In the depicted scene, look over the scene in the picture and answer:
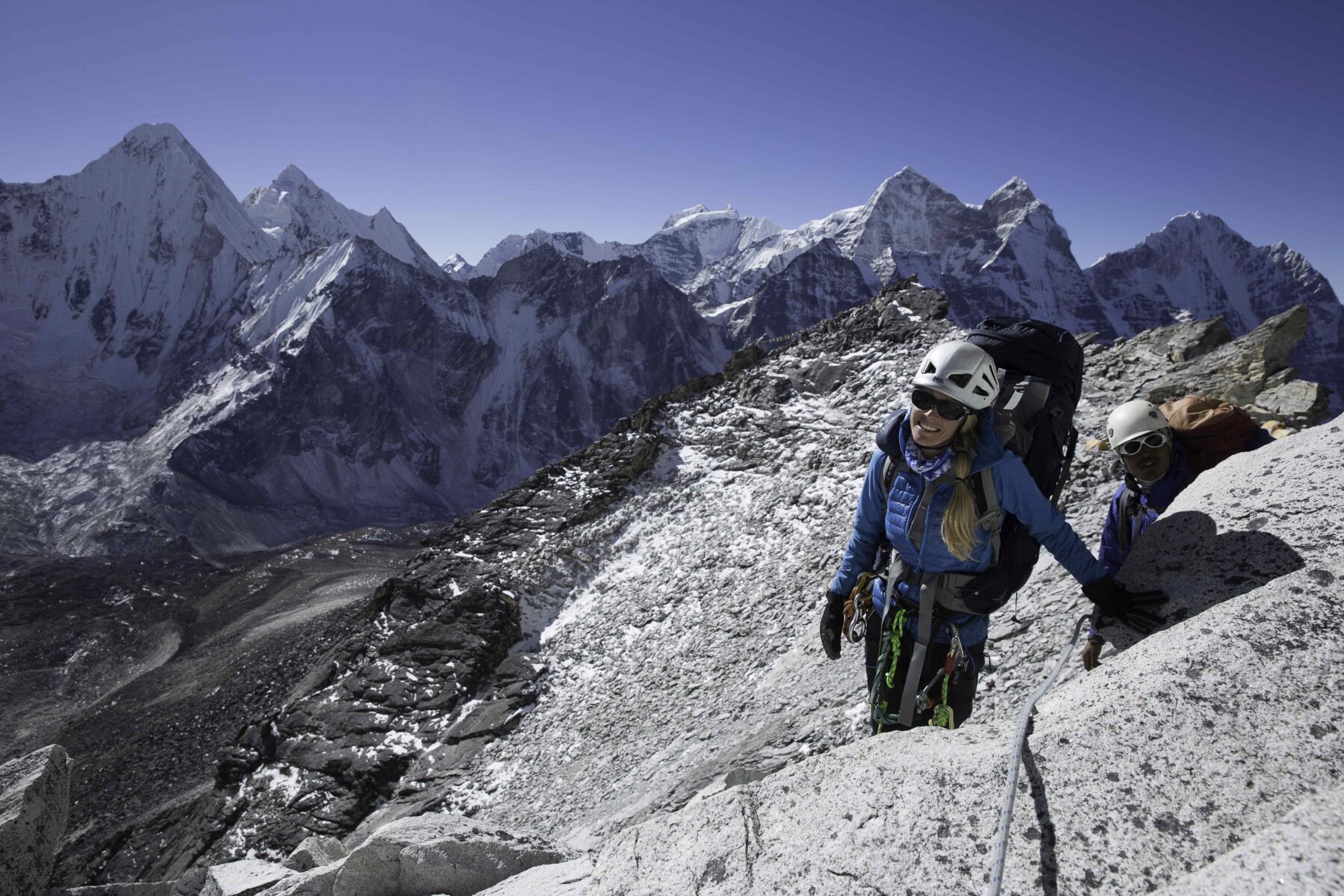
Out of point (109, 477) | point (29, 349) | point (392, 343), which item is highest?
point (29, 349)

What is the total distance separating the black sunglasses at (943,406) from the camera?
4164 millimetres

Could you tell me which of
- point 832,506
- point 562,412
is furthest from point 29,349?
point 832,506

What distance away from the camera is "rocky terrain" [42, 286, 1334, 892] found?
31.7 feet

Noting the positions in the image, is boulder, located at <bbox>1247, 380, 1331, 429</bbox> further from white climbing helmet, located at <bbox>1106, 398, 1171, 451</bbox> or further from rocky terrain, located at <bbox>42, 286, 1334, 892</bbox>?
white climbing helmet, located at <bbox>1106, 398, 1171, 451</bbox>

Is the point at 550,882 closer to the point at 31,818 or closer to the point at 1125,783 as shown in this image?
the point at 1125,783

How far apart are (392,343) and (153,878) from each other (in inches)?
7029

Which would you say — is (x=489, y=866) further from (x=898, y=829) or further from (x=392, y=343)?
(x=392, y=343)

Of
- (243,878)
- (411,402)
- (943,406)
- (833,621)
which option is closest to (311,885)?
(243,878)

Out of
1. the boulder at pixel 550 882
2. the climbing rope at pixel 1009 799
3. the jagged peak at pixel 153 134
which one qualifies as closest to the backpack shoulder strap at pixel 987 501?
the climbing rope at pixel 1009 799

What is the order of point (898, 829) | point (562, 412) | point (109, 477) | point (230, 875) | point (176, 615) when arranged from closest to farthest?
1. point (898, 829)
2. point (230, 875)
3. point (176, 615)
4. point (109, 477)
5. point (562, 412)

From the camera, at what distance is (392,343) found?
179 m

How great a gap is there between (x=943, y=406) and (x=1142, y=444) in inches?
90.9

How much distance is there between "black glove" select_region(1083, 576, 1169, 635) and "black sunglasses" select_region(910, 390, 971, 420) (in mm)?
1250

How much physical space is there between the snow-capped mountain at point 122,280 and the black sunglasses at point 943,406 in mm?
198980
